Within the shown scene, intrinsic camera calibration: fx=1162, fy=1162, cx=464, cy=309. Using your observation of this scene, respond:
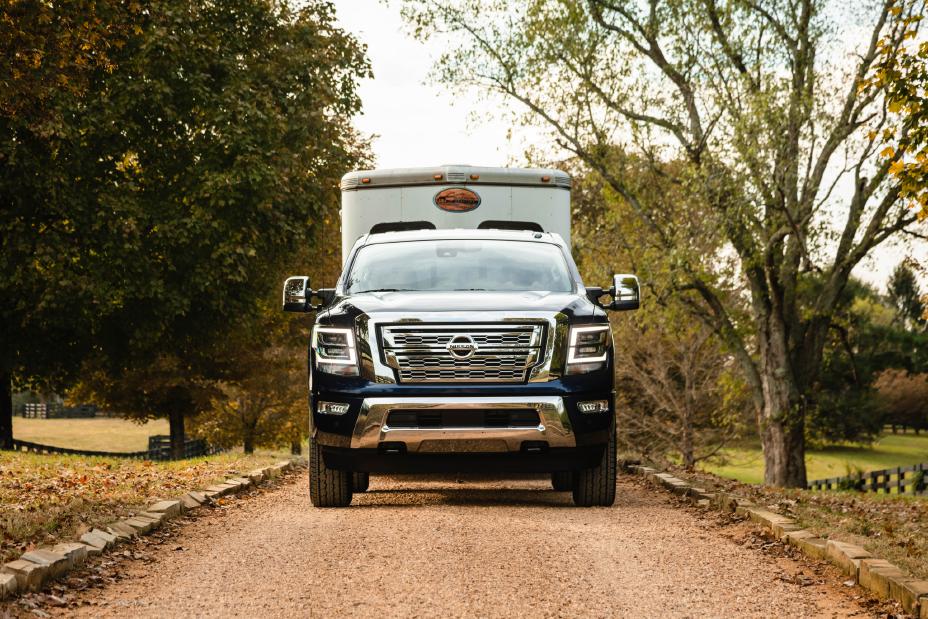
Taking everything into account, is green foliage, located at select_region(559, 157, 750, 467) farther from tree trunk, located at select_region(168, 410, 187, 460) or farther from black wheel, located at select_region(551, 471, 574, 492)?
tree trunk, located at select_region(168, 410, 187, 460)

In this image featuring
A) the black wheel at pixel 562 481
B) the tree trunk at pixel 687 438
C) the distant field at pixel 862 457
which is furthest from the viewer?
the distant field at pixel 862 457

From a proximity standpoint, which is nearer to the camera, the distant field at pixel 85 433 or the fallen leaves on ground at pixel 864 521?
the fallen leaves on ground at pixel 864 521

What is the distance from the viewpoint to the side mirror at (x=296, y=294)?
10320mm

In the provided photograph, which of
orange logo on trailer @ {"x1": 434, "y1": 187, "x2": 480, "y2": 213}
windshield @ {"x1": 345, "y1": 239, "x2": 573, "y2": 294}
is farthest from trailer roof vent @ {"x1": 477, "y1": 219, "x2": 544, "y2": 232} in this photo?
windshield @ {"x1": 345, "y1": 239, "x2": 573, "y2": 294}

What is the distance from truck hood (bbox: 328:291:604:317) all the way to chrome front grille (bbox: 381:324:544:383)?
19 cm

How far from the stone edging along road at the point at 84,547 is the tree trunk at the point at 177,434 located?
22.5 meters

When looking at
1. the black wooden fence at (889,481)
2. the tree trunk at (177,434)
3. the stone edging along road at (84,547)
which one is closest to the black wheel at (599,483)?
the stone edging along road at (84,547)

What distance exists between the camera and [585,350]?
953 centimetres

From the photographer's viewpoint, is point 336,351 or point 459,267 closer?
point 336,351

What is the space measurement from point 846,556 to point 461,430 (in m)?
3.21

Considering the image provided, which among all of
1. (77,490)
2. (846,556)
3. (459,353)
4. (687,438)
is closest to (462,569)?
(846,556)

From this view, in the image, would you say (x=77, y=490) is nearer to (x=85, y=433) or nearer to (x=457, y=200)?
(x=457, y=200)

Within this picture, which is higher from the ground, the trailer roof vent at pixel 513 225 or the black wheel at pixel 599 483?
the trailer roof vent at pixel 513 225

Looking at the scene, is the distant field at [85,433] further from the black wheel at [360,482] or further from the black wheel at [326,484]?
the black wheel at [326,484]
